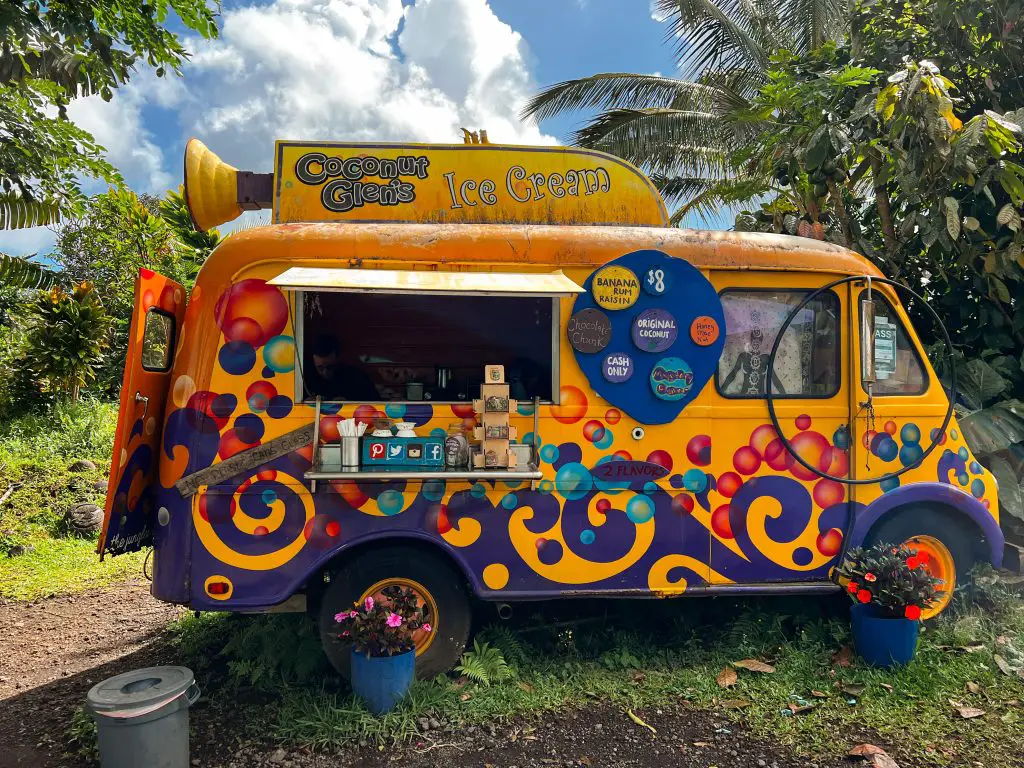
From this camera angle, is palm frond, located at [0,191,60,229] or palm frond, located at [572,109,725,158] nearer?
palm frond, located at [0,191,60,229]

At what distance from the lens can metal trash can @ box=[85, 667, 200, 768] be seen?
307cm

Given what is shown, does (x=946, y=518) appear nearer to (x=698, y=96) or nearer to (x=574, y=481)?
(x=574, y=481)

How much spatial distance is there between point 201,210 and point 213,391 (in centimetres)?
140

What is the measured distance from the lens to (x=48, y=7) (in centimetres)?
499

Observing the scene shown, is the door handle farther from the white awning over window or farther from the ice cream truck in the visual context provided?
the white awning over window

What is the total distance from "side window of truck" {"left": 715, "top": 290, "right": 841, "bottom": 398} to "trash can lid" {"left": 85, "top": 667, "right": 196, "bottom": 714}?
3.40 metres

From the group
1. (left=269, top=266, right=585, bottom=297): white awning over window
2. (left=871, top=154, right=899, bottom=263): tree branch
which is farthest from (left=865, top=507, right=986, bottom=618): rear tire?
(left=871, top=154, right=899, bottom=263): tree branch

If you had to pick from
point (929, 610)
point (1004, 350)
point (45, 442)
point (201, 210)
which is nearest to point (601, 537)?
point (929, 610)

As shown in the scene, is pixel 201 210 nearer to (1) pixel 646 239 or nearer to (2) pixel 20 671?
(1) pixel 646 239

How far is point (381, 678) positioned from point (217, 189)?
326 cm

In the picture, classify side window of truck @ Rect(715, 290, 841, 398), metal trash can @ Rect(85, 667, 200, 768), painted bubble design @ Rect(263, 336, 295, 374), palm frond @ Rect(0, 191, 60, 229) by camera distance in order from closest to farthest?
1. metal trash can @ Rect(85, 667, 200, 768)
2. painted bubble design @ Rect(263, 336, 295, 374)
3. side window of truck @ Rect(715, 290, 841, 398)
4. palm frond @ Rect(0, 191, 60, 229)

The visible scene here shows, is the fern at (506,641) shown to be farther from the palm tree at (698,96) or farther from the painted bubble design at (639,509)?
the palm tree at (698,96)

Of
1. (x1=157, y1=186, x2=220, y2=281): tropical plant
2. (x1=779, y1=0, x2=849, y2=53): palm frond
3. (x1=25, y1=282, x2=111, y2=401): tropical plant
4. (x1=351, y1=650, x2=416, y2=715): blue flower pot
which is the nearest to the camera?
(x1=351, y1=650, x2=416, y2=715): blue flower pot

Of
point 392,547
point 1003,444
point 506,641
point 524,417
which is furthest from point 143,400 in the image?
point 1003,444
